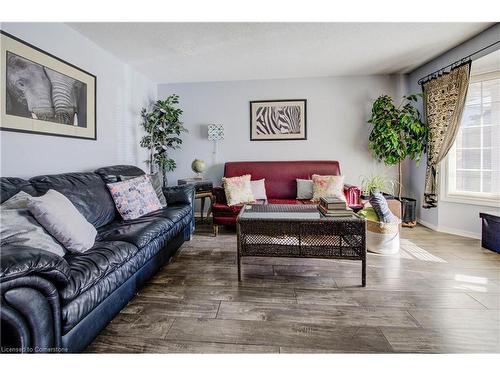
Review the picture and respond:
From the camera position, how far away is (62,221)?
5.06ft

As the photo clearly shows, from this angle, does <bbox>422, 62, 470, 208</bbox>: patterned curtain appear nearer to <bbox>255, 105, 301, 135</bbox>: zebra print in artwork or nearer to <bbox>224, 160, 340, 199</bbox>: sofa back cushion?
<bbox>224, 160, 340, 199</bbox>: sofa back cushion

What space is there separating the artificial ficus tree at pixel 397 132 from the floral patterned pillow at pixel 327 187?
84 centimetres

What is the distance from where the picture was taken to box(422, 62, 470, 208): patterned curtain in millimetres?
2998

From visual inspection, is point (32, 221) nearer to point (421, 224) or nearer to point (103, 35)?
point (103, 35)

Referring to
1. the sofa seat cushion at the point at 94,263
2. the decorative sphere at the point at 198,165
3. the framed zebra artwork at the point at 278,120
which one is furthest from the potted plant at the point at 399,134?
the sofa seat cushion at the point at 94,263

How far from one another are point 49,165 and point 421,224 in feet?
15.9

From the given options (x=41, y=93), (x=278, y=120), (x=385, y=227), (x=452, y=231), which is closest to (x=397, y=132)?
(x=452, y=231)

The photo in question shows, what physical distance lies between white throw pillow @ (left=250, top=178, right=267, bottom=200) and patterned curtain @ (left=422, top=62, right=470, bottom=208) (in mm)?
2341

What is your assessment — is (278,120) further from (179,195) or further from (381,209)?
(381,209)

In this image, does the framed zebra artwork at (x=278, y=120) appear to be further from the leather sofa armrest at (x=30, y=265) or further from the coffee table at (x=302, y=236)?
the leather sofa armrest at (x=30, y=265)

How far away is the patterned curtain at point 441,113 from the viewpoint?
2998 millimetres

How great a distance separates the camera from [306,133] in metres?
4.19

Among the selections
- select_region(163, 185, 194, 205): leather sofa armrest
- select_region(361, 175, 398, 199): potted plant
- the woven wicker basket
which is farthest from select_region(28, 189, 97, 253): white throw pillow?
select_region(361, 175, 398, 199): potted plant
